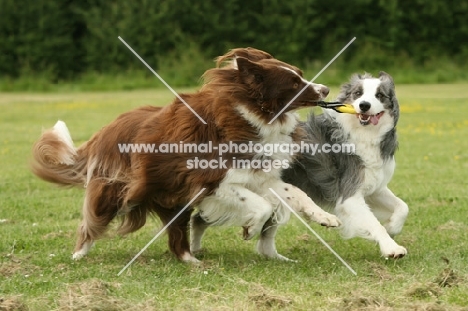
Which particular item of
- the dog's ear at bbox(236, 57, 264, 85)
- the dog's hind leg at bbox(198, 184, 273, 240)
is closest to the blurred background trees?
the dog's hind leg at bbox(198, 184, 273, 240)

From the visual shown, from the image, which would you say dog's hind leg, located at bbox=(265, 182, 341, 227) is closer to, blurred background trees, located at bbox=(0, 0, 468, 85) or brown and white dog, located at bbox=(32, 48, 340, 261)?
brown and white dog, located at bbox=(32, 48, 340, 261)

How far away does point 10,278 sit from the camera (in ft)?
19.6

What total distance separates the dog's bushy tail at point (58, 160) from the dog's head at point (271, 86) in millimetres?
1699

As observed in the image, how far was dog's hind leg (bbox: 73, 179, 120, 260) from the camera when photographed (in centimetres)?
674

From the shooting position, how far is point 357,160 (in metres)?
6.91

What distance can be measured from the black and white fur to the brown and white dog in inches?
19.9

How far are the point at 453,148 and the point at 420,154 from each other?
2.97ft

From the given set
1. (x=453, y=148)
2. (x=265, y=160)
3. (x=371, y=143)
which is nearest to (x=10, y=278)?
(x=265, y=160)

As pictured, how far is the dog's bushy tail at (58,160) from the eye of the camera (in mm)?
7125

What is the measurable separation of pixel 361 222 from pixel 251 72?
1.55m

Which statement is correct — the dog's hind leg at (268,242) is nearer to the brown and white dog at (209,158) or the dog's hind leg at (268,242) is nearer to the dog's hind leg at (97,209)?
the brown and white dog at (209,158)

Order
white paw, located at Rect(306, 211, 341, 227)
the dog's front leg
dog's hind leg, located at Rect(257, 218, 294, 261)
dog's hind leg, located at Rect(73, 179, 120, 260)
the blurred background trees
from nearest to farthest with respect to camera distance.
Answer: white paw, located at Rect(306, 211, 341, 227), the dog's front leg, dog's hind leg, located at Rect(73, 179, 120, 260), dog's hind leg, located at Rect(257, 218, 294, 261), the blurred background trees

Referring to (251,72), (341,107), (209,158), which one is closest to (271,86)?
(251,72)

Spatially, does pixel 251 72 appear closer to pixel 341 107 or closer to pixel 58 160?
pixel 341 107
